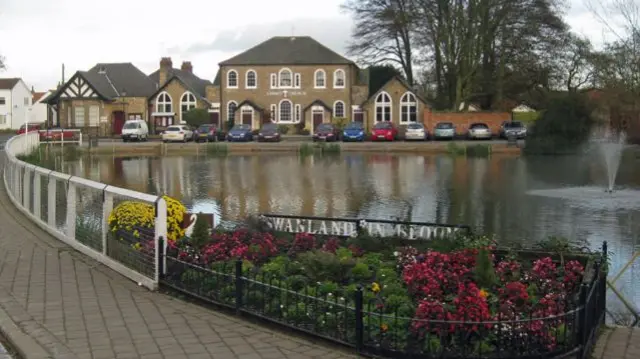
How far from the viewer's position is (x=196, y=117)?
68.1 m

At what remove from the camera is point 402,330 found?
6.50 meters

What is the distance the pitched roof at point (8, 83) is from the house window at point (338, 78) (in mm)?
59934

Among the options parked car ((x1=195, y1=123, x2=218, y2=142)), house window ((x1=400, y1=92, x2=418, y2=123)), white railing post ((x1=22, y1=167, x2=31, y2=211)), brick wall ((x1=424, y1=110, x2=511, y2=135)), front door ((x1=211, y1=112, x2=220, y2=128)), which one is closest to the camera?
white railing post ((x1=22, y1=167, x2=31, y2=211))

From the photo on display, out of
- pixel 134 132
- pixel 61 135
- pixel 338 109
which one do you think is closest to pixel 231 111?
pixel 338 109

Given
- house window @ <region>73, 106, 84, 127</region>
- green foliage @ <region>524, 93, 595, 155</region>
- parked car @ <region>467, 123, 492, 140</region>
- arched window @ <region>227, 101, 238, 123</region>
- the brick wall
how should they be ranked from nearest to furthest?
green foliage @ <region>524, 93, 595, 155</region>, parked car @ <region>467, 123, 492, 140</region>, the brick wall, arched window @ <region>227, 101, 238, 123</region>, house window @ <region>73, 106, 84, 127</region>

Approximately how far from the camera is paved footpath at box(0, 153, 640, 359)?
6676mm

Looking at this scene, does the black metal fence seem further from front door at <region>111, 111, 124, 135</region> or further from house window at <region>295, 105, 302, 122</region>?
front door at <region>111, 111, 124, 135</region>

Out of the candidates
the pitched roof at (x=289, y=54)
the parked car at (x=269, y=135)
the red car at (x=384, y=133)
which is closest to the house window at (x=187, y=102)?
the pitched roof at (x=289, y=54)

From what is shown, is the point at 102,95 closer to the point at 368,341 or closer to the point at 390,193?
the point at 390,193

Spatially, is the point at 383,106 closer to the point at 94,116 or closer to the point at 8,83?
the point at 94,116

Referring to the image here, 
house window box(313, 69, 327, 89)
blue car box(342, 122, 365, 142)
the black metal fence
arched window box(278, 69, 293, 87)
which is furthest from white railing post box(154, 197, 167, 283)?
arched window box(278, 69, 293, 87)

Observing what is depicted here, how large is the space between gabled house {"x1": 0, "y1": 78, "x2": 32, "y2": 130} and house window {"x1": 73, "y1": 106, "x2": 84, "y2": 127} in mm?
39489

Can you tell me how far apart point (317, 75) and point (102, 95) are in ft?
66.7

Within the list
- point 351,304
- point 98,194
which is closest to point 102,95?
point 98,194
